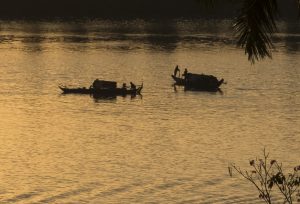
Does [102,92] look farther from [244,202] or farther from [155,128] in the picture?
[244,202]

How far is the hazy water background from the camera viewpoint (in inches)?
2215

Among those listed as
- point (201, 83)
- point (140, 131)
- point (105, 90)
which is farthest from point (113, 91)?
point (140, 131)

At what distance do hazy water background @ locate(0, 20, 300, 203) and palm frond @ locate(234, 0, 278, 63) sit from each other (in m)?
38.8

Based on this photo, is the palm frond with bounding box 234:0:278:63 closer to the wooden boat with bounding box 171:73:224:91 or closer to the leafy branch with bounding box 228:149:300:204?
the leafy branch with bounding box 228:149:300:204

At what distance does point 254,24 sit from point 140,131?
69.1 metres

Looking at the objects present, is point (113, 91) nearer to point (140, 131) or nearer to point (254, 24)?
point (140, 131)

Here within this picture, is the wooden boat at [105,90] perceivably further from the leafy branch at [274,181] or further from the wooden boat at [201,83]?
the leafy branch at [274,181]

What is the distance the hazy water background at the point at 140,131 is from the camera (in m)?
56.2

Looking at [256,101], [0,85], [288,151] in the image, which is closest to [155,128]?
[288,151]

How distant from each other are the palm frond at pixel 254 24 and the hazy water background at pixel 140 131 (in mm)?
38849

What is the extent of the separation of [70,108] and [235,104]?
19795 millimetres

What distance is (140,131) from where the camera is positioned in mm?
81875

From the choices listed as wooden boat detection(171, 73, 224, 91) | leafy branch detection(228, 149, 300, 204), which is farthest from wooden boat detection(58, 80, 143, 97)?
leafy branch detection(228, 149, 300, 204)

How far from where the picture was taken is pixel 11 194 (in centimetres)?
5462
